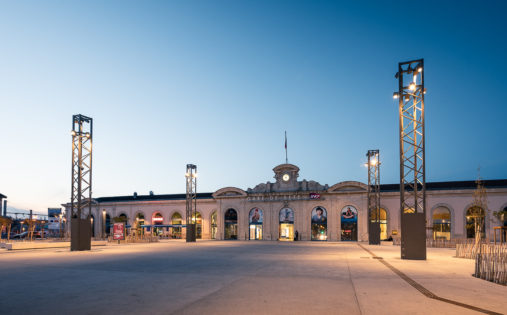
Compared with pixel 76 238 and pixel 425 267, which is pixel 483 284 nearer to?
pixel 425 267

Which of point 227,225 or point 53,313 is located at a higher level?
point 53,313

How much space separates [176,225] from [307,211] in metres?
20.1

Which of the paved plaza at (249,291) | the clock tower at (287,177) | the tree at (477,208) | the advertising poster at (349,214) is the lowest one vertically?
the advertising poster at (349,214)

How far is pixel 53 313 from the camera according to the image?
8.12 metres

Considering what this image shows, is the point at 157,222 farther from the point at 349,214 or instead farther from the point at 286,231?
the point at 349,214

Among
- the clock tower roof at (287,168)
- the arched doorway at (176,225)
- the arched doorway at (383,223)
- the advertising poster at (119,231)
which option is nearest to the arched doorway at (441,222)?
the arched doorway at (383,223)

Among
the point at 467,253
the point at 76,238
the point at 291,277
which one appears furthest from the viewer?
the point at 76,238

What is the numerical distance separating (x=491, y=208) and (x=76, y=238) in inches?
1729

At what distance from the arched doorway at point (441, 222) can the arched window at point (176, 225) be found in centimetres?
3483

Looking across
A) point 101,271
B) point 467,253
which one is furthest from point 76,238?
point 467,253

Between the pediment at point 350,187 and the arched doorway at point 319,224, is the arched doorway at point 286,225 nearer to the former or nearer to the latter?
the arched doorway at point 319,224

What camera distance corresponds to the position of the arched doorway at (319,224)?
175 ft

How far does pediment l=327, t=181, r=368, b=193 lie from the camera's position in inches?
2036

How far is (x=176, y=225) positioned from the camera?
60531 mm
